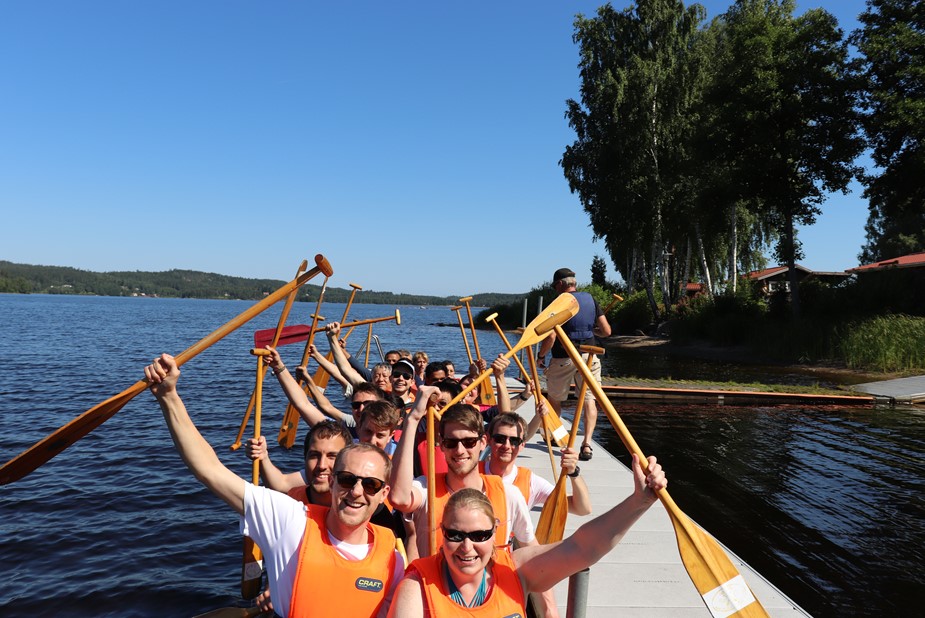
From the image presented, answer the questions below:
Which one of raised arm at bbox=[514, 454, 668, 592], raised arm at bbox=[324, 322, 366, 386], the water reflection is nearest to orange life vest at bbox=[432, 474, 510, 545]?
raised arm at bbox=[514, 454, 668, 592]

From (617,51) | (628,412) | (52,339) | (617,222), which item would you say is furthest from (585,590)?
(52,339)

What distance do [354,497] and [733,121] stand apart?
26678 mm

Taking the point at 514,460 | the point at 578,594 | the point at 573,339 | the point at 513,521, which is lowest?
the point at 578,594

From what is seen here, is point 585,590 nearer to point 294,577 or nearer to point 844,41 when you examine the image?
point 294,577

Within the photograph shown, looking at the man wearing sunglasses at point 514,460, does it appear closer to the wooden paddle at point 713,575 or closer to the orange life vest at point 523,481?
the orange life vest at point 523,481

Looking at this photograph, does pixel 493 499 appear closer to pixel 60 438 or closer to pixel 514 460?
pixel 514 460

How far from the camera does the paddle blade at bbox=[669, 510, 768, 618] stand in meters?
2.66

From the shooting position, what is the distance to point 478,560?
2412mm

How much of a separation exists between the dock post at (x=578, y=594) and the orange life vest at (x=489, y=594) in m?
0.69

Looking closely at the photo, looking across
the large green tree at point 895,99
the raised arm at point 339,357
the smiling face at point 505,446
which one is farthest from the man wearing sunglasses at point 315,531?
the large green tree at point 895,99

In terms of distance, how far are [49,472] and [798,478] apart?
36.6 feet

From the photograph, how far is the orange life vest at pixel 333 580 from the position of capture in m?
2.60

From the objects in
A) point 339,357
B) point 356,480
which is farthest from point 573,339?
point 356,480

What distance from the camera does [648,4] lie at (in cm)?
2989
